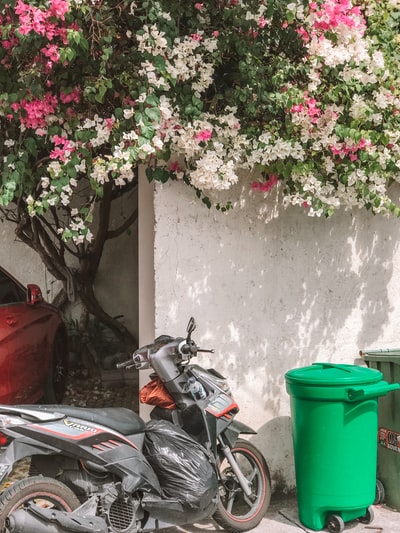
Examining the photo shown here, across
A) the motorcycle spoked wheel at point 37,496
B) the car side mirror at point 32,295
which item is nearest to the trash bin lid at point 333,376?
the motorcycle spoked wheel at point 37,496

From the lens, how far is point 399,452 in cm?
584

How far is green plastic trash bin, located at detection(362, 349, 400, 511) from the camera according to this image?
5852 millimetres

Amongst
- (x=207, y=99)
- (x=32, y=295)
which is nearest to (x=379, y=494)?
(x=207, y=99)

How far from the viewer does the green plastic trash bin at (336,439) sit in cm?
537

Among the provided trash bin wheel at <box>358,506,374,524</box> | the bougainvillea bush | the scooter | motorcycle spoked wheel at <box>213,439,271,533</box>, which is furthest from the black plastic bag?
the bougainvillea bush

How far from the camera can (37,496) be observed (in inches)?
172

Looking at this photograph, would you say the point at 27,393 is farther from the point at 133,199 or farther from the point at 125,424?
the point at 133,199

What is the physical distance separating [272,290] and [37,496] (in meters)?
2.52

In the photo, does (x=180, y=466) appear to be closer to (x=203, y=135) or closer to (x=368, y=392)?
(x=368, y=392)

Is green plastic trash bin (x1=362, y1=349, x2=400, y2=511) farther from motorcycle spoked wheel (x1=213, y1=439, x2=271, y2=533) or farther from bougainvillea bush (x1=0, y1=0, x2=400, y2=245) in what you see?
bougainvillea bush (x1=0, y1=0, x2=400, y2=245)

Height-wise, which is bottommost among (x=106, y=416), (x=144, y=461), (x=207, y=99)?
(x=144, y=461)

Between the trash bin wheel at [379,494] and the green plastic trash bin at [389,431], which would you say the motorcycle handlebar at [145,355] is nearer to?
the green plastic trash bin at [389,431]

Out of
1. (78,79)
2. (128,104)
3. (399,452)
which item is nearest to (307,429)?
(399,452)

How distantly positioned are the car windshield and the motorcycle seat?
2.74m
